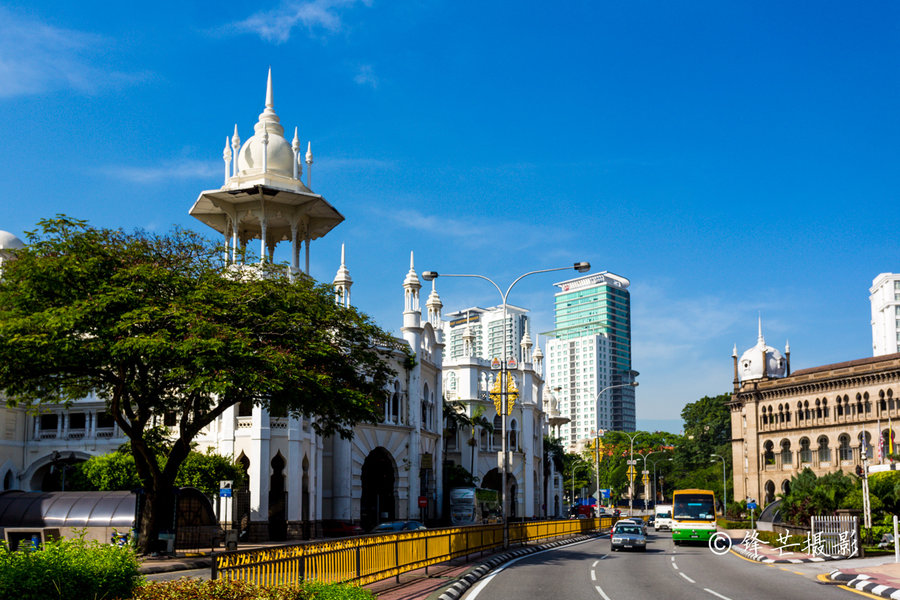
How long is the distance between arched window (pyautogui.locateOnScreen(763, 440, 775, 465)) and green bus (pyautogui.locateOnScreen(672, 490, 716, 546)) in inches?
2204

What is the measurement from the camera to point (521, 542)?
3819cm

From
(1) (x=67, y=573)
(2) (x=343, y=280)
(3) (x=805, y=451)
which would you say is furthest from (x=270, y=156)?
(3) (x=805, y=451)

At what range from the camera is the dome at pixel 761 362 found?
340 feet

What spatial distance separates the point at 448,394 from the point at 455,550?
5563 centimetres

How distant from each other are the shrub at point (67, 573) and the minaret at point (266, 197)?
34038 millimetres

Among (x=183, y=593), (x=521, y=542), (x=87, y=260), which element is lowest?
(x=521, y=542)

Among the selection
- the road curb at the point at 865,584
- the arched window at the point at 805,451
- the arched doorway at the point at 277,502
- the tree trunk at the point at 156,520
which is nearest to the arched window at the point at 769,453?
the arched window at the point at 805,451

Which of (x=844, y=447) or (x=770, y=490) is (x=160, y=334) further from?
(x=770, y=490)

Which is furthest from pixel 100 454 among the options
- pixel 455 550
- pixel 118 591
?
pixel 118 591

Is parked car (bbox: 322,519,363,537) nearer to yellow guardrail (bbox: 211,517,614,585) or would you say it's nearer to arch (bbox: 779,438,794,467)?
yellow guardrail (bbox: 211,517,614,585)

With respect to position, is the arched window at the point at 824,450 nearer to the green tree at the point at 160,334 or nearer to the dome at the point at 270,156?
the dome at the point at 270,156

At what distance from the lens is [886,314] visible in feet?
579

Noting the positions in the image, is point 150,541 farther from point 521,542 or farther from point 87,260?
point 521,542

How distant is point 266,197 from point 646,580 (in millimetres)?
30102
